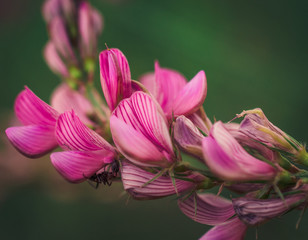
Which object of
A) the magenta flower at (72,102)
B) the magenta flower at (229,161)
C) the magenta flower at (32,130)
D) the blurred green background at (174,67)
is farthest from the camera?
the blurred green background at (174,67)

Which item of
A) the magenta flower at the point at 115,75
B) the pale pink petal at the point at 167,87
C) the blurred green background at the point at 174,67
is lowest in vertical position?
the blurred green background at the point at 174,67

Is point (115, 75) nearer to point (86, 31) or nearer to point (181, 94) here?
point (181, 94)

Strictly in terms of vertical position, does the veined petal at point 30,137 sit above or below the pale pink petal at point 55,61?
below

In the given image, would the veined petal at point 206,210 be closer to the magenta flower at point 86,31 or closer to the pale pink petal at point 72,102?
the pale pink petal at point 72,102

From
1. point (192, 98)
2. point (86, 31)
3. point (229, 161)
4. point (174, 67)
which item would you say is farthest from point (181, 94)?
point (174, 67)

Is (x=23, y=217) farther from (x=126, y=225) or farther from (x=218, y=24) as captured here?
(x=218, y=24)

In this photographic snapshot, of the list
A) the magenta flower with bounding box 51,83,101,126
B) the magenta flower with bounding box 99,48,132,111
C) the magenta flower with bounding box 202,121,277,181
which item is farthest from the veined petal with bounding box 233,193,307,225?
the magenta flower with bounding box 51,83,101,126

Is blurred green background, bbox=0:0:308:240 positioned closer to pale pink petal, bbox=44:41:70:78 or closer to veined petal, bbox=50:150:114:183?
pale pink petal, bbox=44:41:70:78

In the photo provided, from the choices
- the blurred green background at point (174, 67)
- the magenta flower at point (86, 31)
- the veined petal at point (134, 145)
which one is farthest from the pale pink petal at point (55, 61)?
the blurred green background at point (174, 67)
